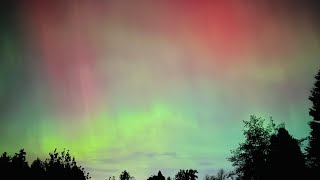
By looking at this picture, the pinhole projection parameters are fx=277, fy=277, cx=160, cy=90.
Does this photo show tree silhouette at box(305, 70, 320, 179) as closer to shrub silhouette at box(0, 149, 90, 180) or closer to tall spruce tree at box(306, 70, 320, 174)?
tall spruce tree at box(306, 70, 320, 174)

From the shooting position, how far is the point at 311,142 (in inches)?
1293

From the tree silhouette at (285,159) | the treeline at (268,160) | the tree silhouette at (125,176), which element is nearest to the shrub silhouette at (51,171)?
the treeline at (268,160)

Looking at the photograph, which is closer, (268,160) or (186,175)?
(268,160)

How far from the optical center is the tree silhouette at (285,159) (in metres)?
33.9

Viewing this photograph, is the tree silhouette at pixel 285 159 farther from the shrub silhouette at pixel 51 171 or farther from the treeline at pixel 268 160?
the shrub silhouette at pixel 51 171

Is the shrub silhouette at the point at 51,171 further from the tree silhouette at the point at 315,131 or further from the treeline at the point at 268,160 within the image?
the tree silhouette at the point at 315,131

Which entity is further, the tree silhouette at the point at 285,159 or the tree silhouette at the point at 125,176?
the tree silhouette at the point at 125,176

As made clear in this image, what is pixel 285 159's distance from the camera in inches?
1374

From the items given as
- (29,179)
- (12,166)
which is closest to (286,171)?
(29,179)

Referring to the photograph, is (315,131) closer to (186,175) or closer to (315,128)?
(315,128)

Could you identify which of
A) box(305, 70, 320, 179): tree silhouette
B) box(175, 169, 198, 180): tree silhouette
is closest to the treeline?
box(305, 70, 320, 179): tree silhouette

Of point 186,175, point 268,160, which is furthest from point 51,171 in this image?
point 186,175

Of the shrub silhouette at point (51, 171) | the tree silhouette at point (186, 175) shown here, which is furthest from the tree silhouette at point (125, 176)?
the shrub silhouette at point (51, 171)

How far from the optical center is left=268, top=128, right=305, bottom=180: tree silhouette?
33.9 metres
